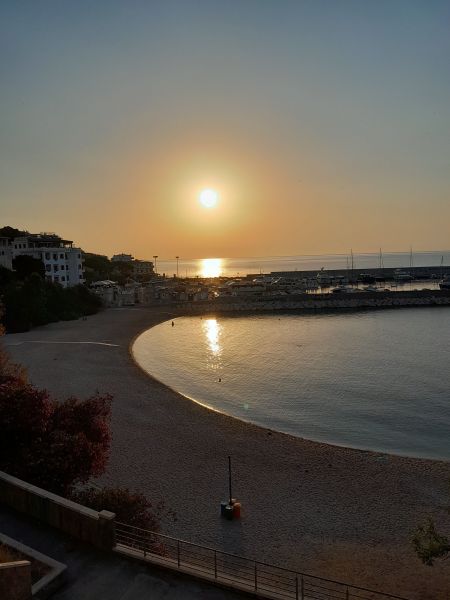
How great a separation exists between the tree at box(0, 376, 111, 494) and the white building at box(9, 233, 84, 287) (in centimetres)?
6948

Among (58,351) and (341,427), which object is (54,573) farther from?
(58,351)

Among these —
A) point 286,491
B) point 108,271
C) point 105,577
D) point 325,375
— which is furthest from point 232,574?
point 108,271

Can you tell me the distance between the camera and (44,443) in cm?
Answer: 1384

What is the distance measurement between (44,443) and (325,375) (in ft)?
103

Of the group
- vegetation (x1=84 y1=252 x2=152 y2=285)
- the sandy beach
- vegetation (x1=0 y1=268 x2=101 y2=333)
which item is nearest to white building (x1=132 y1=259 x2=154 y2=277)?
vegetation (x1=84 y1=252 x2=152 y2=285)

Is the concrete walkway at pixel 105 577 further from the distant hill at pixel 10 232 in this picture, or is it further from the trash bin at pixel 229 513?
the distant hill at pixel 10 232

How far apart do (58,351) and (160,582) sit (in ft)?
135

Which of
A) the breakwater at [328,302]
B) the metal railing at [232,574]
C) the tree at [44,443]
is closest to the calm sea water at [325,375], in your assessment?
A: the metal railing at [232,574]

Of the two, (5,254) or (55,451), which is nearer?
(55,451)

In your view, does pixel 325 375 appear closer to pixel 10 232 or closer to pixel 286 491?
pixel 286 491

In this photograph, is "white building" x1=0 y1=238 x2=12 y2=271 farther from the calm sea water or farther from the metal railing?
the metal railing

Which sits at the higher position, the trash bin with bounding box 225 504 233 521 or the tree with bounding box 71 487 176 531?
the tree with bounding box 71 487 176 531

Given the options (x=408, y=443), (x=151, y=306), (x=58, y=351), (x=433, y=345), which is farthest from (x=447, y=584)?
(x=151, y=306)

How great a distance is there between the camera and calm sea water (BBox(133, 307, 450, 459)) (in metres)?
27.8
